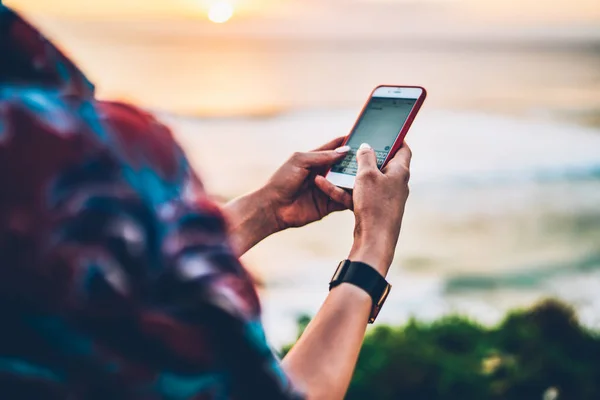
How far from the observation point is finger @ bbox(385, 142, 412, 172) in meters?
1.53

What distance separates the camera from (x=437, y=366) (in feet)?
12.3

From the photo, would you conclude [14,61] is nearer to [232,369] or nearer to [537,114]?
[232,369]

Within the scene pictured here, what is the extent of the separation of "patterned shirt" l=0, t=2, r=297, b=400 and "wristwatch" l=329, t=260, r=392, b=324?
1.29 feet

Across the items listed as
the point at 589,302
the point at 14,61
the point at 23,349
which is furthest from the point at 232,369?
the point at 589,302

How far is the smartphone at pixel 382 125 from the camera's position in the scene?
1929 millimetres

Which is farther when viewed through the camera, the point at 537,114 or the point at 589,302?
the point at 537,114

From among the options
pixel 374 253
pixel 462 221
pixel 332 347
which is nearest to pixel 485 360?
pixel 374 253

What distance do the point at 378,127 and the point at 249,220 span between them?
1.91ft

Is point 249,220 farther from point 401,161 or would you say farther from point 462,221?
point 462,221

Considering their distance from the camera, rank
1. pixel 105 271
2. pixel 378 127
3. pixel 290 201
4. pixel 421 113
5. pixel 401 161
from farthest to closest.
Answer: pixel 421 113 < pixel 378 127 < pixel 290 201 < pixel 401 161 < pixel 105 271

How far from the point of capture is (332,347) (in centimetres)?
93

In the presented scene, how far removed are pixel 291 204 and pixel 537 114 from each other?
61.3ft

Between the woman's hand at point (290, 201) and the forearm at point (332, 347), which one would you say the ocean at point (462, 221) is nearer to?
the woman's hand at point (290, 201)

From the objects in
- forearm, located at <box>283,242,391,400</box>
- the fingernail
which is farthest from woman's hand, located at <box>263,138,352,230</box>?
forearm, located at <box>283,242,391,400</box>
